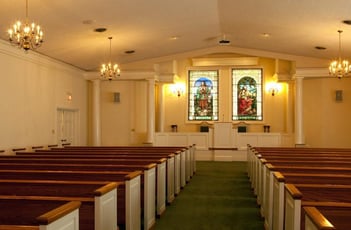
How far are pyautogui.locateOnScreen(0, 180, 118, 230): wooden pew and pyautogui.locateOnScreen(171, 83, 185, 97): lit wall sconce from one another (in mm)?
11046

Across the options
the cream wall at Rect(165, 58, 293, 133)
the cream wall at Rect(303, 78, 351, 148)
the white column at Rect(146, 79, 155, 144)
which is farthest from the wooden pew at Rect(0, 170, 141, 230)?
the cream wall at Rect(165, 58, 293, 133)

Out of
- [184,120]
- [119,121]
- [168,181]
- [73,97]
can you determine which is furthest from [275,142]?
[168,181]

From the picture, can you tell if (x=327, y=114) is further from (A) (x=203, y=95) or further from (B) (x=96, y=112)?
(B) (x=96, y=112)

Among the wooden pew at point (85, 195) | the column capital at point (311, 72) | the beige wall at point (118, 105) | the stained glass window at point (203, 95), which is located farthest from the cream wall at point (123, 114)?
the wooden pew at point (85, 195)

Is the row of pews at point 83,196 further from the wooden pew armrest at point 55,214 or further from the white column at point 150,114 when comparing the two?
the white column at point 150,114

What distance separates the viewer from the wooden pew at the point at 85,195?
303cm

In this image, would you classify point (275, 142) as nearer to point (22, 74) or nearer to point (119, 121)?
point (119, 121)

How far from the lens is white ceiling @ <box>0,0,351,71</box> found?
750cm

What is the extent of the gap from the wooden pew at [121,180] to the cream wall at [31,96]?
424 centimetres

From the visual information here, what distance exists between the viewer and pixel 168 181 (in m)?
6.25

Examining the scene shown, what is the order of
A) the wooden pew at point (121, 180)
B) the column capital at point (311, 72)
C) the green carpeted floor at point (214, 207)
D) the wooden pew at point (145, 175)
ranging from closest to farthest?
the wooden pew at point (121, 180)
the wooden pew at point (145, 175)
the green carpeted floor at point (214, 207)
the column capital at point (311, 72)

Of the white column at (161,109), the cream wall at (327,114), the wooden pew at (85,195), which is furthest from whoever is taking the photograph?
the white column at (161,109)

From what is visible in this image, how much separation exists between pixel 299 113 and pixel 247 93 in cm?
259

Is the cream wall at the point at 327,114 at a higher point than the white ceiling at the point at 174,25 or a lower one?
lower
